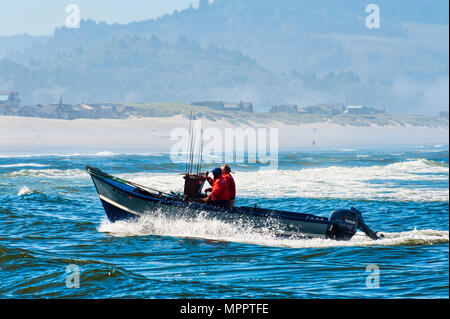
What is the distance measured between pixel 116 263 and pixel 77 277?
1.24m

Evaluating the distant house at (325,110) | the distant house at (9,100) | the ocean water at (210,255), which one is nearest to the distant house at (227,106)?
the distant house at (325,110)

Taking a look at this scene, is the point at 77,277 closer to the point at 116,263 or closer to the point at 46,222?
the point at 116,263

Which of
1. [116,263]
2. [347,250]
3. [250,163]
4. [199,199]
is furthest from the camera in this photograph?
[250,163]

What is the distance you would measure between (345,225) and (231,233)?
270 cm

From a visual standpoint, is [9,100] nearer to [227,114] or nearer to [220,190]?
[227,114]

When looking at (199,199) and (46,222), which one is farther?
(46,222)

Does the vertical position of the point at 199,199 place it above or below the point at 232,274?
above

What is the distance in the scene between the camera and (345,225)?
15.5 metres

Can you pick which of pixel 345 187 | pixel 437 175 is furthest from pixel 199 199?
pixel 437 175

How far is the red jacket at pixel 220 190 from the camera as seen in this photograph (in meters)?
16.0

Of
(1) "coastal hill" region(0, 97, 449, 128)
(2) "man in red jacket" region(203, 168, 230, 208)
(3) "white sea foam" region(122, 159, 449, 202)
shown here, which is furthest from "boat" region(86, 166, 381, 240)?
(1) "coastal hill" region(0, 97, 449, 128)

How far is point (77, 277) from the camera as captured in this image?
472 inches

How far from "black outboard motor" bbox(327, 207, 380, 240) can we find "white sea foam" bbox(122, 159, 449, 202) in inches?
419
